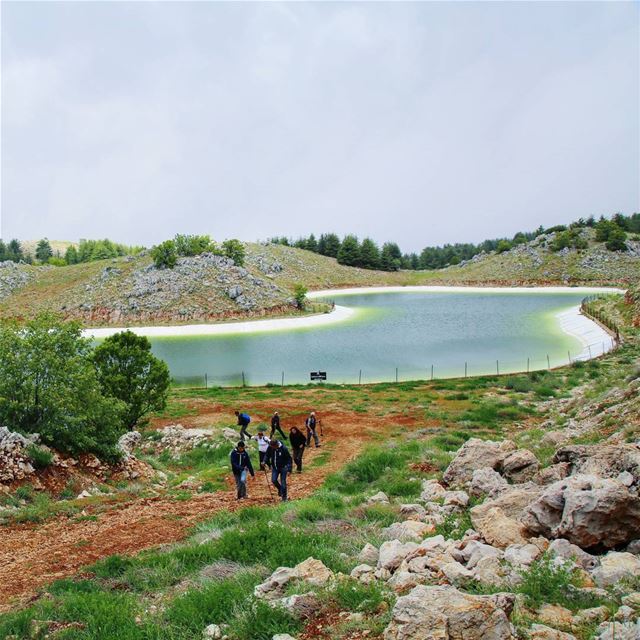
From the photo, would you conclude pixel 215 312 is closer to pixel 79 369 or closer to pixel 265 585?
pixel 79 369

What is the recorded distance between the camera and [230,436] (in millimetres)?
22750

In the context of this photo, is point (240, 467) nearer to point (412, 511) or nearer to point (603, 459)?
point (412, 511)

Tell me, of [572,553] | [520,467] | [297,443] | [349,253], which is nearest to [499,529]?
[572,553]

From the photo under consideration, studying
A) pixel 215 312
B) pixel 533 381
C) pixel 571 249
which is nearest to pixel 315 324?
pixel 215 312

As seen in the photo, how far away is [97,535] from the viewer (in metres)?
11.4

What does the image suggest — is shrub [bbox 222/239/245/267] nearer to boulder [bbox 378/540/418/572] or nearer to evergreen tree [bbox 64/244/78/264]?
evergreen tree [bbox 64/244/78/264]

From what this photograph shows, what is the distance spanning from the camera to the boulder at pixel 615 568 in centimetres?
585

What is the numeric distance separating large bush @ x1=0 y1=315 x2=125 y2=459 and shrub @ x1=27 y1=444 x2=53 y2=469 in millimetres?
984

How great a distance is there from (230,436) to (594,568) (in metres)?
18.2

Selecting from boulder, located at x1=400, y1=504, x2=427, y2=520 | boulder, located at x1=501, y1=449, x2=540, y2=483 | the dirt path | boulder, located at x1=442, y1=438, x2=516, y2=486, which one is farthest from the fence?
boulder, located at x1=400, y1=504, x2=427, y2=520

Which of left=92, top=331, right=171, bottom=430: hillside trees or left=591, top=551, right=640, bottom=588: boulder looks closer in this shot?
left=591, top=551, right=640, bottom=588: boulder

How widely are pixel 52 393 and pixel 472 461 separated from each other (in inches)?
511

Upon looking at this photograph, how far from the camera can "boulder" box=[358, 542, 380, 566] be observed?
7.82 meters

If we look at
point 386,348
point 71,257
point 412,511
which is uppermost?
point 71,257
